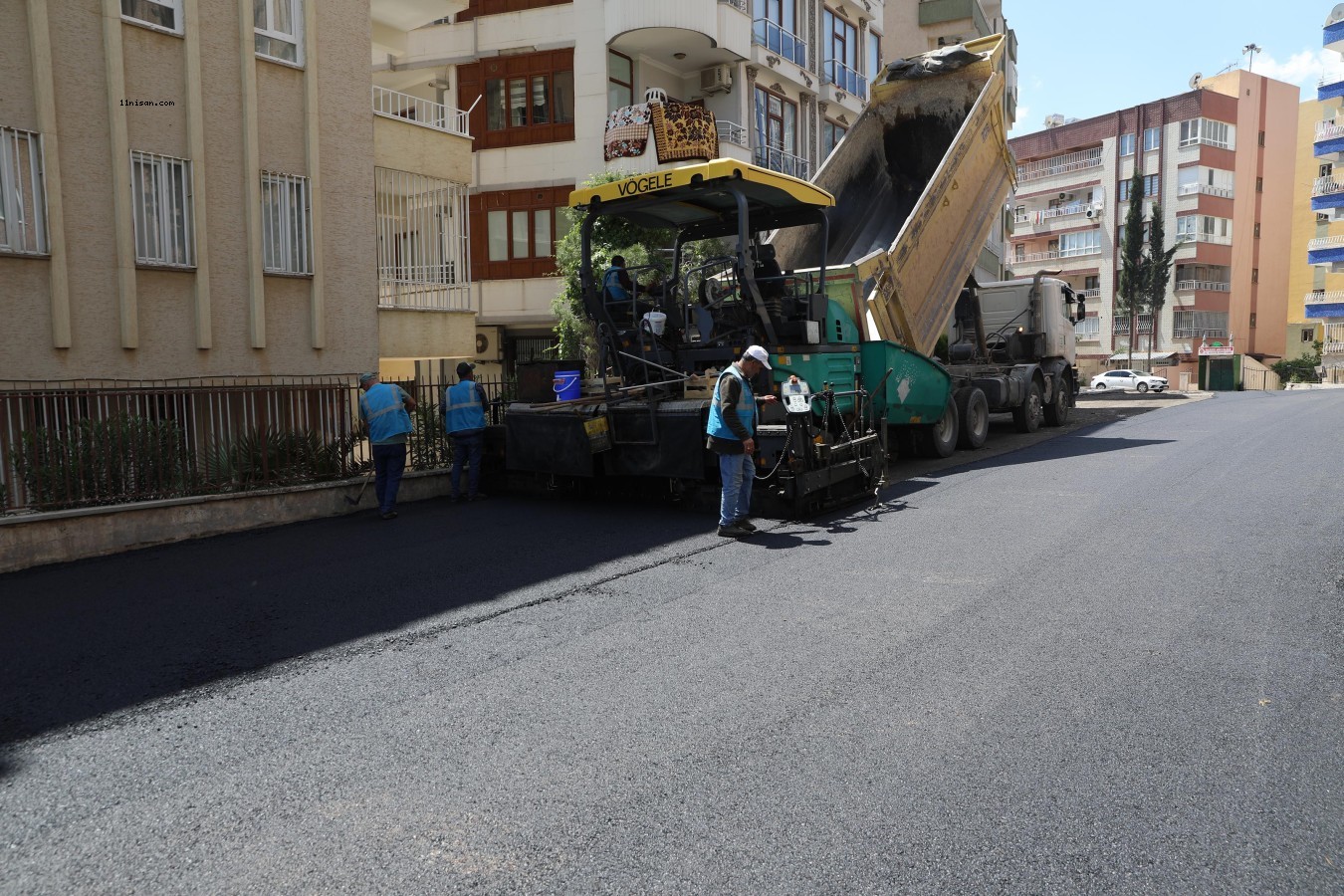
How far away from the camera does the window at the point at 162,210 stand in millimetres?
10828

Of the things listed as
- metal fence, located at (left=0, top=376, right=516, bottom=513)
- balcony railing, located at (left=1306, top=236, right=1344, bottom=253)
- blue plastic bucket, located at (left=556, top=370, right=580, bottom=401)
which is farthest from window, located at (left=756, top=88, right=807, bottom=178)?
balcony railing, located at (left=1306, top=236, right=1344, bottom=253)

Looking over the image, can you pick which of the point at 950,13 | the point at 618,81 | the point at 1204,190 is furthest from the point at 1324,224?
the point at 618,81

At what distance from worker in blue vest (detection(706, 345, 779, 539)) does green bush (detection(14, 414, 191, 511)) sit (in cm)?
494

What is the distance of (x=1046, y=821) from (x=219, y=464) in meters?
8.36

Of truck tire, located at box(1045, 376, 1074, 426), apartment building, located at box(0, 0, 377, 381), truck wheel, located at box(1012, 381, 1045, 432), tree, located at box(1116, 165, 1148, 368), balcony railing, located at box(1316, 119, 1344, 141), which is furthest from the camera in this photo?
tree, located at box(1116, 165, 1148, 368)

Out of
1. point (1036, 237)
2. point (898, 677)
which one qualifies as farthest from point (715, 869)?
point (1036, 237)

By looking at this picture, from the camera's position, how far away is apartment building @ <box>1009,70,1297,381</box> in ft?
188

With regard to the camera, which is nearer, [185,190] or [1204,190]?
[185,190]

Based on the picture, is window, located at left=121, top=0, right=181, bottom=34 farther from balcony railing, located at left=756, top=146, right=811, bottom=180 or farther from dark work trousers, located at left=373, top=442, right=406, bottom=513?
balcony railing, located at left=756, top=146, right=811, bottom=180

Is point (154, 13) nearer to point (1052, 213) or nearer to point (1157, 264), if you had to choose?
point (1157, 264)

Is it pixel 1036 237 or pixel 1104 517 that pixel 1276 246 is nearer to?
pixel 1036 237

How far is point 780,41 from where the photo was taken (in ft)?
82.6

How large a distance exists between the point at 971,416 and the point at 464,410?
24.4ft

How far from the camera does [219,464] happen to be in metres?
9.41
